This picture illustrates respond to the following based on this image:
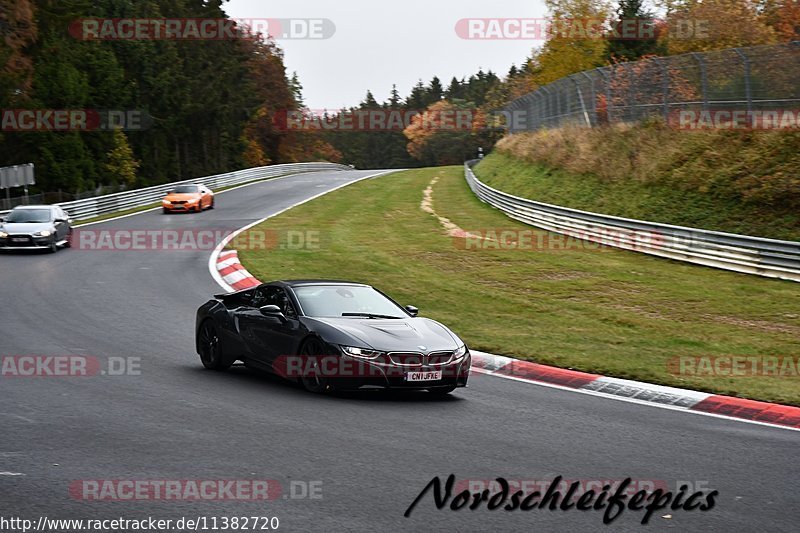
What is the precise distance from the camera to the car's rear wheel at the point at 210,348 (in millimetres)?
12391

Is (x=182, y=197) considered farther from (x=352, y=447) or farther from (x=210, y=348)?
(x=352, y=447)

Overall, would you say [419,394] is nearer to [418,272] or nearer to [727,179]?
[418,272]

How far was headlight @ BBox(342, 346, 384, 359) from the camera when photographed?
408 inches

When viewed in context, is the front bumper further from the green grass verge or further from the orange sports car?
the orange sports car

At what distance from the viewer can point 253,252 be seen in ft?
90.6

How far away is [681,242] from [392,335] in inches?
586

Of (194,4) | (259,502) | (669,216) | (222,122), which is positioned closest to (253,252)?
(669,216)

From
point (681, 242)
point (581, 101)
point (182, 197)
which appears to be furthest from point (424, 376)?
point (182, 197)

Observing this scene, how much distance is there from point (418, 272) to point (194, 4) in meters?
70.4

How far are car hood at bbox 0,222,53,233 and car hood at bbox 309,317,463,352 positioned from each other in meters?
20.1

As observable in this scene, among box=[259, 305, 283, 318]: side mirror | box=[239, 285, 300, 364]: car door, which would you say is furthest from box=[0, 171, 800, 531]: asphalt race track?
box=[259, 305, 283, 318]: side mirror

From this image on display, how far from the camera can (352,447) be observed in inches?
320

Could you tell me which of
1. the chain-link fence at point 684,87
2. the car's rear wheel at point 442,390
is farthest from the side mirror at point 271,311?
the chain-link fence at point 684,87

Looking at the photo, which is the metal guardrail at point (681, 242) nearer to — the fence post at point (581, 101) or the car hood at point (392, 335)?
the fence post at point (581, 101)
